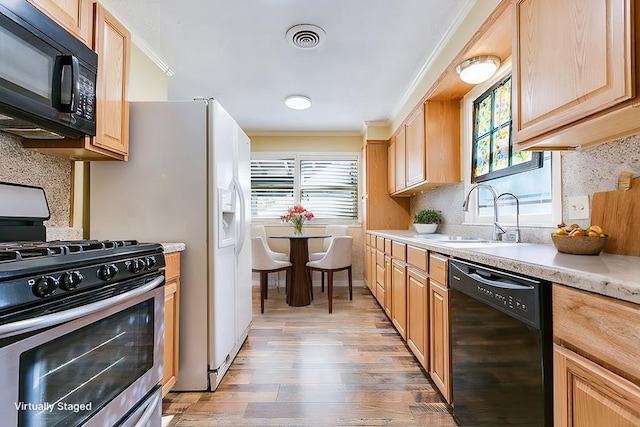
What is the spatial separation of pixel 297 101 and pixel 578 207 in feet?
9.79

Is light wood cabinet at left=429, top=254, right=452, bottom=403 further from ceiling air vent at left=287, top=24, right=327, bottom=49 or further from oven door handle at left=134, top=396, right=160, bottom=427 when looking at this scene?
ceiling air vent at left=287, top=24, right=327, bottom=49

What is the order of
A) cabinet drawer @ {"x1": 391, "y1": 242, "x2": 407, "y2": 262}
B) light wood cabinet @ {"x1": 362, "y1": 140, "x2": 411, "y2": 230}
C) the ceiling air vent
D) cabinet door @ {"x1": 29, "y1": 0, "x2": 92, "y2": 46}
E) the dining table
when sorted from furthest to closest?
light wood cabinet @ {"x1": 362, "y1": 140, "x2": 411, "y2": 230} → the dining table → cabinet drawer @ {"x1": 391, "y1": 242, "x2": 407, "y2": 262} → the ceiling air vent → cabinet door @ {"x1": 29, "y1": 0, "x2": 92, "y2": 46}

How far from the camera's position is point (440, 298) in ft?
5.90

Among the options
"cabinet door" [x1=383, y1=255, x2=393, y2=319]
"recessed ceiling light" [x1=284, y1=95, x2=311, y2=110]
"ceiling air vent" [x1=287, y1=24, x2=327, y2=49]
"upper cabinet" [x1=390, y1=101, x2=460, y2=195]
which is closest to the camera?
"ceiling air vent" [x1=287, y1=24, x2=327, y2=49]

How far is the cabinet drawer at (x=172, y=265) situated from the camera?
1.76 metres

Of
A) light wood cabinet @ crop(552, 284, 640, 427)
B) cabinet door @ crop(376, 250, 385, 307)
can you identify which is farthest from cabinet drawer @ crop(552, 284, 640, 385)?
cabinet door @ crop(376, 250, 385, 307)

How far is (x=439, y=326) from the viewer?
5.96ft

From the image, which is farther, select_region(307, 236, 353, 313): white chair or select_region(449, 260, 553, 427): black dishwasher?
select_region(307, 236, 353, 313): white chair

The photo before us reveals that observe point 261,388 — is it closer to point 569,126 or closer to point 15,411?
point 15,411

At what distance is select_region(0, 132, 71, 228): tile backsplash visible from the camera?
1528mm

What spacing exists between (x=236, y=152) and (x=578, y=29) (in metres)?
2.08

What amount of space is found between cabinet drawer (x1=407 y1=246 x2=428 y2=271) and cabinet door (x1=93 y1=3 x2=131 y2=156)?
6.43ft

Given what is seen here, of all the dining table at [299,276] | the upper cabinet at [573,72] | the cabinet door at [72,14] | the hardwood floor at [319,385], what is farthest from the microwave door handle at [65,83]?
the dining table at [299,276]

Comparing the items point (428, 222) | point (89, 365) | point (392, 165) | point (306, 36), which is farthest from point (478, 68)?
point (89, 365)
